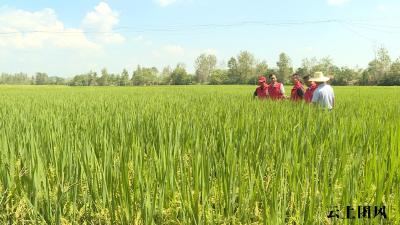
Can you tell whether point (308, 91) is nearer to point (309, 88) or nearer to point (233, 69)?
point (309, 88)

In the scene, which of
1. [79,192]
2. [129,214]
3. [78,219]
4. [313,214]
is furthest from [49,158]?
[313,214]

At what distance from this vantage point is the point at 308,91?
680 centimetres

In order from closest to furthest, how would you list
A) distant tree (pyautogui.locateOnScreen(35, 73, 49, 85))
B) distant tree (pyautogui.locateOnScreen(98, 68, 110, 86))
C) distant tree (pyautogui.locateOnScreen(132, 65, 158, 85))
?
distant tree (pyautogui.locateOnScreen(132, 65, 158, 85)) < distant tree (pyautogui.locateOnScreen(98, 68, 110, 86)) < distant tree (pyautogui.locateOnScreen(35, 73, 49, 85))

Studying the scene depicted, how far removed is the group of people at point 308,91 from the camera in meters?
5.51

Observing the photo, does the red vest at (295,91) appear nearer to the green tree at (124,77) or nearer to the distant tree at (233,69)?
the distant tree at (233,69)

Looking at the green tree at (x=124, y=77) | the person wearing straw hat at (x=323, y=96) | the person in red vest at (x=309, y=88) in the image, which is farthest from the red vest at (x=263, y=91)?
the green tree at (x=124, y=77)

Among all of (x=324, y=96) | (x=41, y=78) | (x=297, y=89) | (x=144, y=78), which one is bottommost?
(x=324, y=96)

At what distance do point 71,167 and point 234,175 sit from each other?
96 cm

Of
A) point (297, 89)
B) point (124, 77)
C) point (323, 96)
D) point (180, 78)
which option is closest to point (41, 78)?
point (124, 77)

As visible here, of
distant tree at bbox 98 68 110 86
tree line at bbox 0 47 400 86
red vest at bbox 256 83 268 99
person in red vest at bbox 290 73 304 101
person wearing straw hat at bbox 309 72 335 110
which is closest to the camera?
person wearing straw hat at bbox 309 72 335 110

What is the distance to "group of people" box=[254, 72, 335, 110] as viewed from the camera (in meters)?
5.51

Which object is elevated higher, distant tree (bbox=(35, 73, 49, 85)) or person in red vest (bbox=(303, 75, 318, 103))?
distant tree (bbox=(35, 73, 49, 85))

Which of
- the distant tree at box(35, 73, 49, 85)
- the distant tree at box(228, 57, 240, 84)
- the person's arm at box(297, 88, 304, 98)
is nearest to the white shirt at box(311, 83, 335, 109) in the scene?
the person's arm at box(297, 88, 304, 98)

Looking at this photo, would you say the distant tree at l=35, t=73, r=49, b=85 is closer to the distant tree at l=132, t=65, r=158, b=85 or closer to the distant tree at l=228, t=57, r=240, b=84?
the distant tree at l=132, t=65, r=158, b=85
